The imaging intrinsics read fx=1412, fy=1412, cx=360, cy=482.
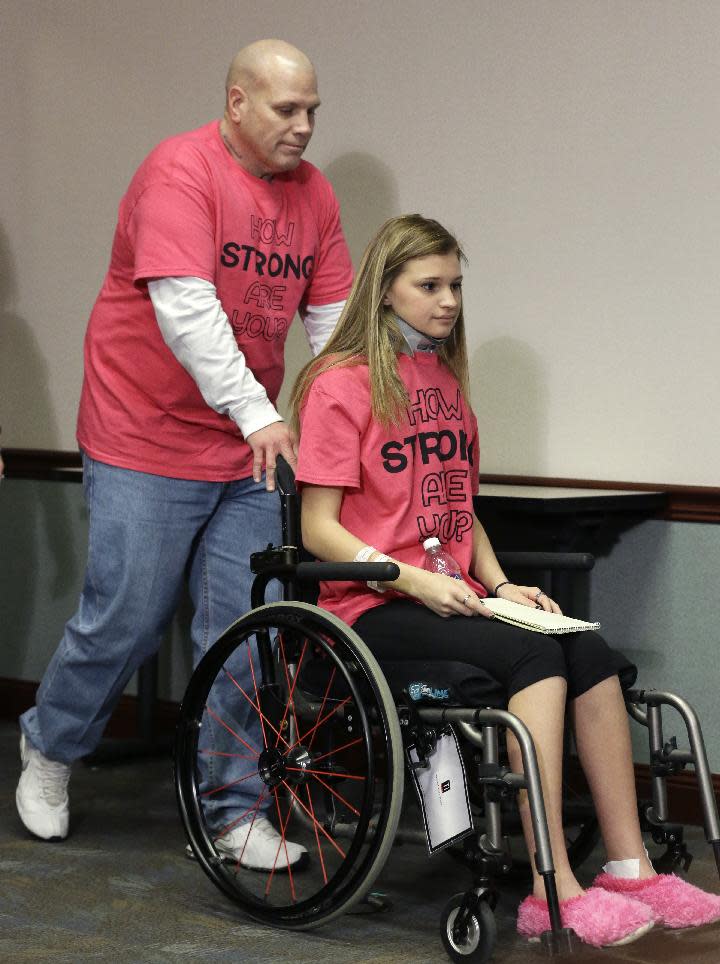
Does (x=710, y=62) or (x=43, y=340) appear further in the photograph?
(x=43, y=340)

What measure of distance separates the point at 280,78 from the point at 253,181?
192 millimetres

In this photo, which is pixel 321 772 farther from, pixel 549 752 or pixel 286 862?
pixel 286 862

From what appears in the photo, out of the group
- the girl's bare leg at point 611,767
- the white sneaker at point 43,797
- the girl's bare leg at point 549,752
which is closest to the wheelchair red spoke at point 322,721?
the girl's bare leg at point 549,752

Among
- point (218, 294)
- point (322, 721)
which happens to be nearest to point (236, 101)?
point (218, 294)

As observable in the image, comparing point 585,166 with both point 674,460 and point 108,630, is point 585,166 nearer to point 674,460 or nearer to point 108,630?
point 674,460

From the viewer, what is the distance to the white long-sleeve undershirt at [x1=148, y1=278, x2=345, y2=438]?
2281 mm

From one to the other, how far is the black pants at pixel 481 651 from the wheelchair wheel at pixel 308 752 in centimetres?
10

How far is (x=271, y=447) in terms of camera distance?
2.24 m

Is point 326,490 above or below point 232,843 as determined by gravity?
above

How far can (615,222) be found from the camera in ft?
9.51

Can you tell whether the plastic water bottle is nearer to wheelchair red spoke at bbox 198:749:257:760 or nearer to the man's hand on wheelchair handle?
the man's hand on wheelchair handle

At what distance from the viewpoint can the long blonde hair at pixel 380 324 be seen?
224cm

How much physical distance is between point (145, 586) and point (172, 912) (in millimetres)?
577

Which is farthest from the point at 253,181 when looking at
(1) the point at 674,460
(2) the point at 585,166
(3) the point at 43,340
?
(3) the point at 43,340
